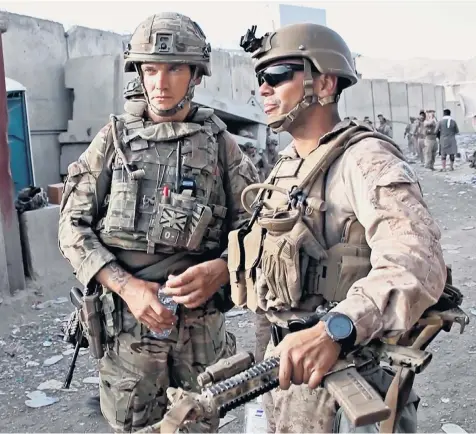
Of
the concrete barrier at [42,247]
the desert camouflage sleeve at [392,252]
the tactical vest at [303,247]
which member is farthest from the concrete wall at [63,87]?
the desert camouflage sleeve at [392,252]

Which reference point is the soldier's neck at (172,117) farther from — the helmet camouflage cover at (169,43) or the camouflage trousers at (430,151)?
the camouflage trousers at (430,151)

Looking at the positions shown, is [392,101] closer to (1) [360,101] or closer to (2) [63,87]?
(1) [360,101]

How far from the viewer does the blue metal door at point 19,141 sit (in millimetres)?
6582

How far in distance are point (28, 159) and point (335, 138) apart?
216 inches

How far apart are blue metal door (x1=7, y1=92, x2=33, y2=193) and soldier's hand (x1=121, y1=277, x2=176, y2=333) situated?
15.4 feet

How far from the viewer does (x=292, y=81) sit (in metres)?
1.97

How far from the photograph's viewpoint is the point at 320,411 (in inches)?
71.2

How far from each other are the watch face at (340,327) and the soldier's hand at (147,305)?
1030 millimetres

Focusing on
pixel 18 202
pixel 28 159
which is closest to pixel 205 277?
pixel 18 202

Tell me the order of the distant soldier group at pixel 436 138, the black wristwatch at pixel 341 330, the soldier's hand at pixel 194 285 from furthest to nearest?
the distant soldier group at pixel 436 138 → the soldier's hand at pixel 194 285 → the black wristwatch at pixel 341 330

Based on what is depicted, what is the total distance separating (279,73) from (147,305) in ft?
3.26

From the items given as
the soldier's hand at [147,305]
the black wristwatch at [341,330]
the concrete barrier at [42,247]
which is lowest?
the concrete barrier at [42,247]

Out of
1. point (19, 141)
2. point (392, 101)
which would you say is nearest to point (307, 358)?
point (19, 141)

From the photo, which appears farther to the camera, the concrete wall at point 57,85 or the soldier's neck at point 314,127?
the concrete wall at point 57,85
